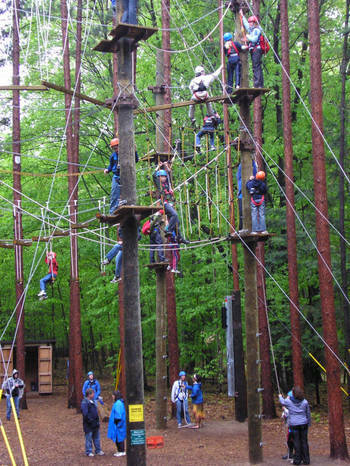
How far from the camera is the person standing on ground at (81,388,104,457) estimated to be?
13.1 m

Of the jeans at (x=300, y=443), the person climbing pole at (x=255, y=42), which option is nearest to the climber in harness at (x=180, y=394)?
the jeans at (x=300, y=443)

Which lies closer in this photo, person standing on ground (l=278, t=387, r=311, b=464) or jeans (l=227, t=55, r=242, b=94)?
person standing on ground (l=278, t=387, r=311, b=464)

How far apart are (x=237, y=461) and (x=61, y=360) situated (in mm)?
33469

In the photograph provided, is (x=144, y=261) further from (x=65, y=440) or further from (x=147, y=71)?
(x=65, y=440)

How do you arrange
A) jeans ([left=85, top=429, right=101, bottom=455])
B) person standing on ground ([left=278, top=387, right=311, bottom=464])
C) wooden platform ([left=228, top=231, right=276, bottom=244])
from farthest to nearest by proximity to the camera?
1. jeans ([left=85, top=429, right=101, bottom=455])
2. wooden platform ([left=228, top=231, right=276, bottom=244])
3. person standing on ground ([left=278, top=387, right=311, bottom=464])

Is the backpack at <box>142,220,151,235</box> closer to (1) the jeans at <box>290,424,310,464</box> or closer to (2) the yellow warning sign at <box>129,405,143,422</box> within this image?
(1) the jeans at <box>290,424,310,464</box>

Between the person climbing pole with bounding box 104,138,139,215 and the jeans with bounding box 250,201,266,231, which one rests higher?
the person climbing pole with bounding box 104,138,139,215

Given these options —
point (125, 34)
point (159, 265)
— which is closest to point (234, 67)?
point (125, 34)

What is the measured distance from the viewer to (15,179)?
21.9 m

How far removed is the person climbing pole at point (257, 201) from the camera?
499 inches

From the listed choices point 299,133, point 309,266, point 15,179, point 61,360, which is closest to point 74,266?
point 15,179

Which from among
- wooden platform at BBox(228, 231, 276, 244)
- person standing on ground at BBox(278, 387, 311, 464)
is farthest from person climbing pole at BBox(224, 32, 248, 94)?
person standing on ground at BBox(278, 387, 311, 464)

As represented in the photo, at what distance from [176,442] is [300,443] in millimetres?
3861

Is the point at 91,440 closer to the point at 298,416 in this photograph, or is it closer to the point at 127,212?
the point at 298,416
